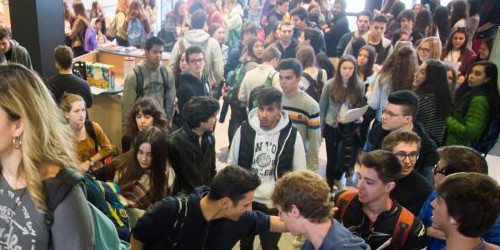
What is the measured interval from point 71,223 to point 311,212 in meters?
0.96

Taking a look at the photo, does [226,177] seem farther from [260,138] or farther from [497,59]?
[497,59]

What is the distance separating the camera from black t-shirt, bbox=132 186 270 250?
2033 mm

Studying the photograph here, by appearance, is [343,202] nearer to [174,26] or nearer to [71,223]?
[71,223]

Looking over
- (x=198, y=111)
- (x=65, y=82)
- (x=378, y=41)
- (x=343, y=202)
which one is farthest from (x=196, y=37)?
(x=343, y=202)

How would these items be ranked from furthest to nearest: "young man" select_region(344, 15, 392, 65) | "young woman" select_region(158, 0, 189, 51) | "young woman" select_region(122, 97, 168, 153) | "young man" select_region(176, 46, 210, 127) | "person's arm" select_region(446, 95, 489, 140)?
1. "young woman" select_region(158, 0, 189, 51)
2. "young man" select_region(344, 15, 392, 65)
3. "young man" select_region(176, 46, 210, 127)
4. "person's arm" select_region(446, 95, 489, 140)
5. "young woman" select_region(122, 97, 168, 153)

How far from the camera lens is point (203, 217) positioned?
82.5 inches

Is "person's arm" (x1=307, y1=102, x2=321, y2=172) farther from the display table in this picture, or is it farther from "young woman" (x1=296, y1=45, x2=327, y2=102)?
the display table

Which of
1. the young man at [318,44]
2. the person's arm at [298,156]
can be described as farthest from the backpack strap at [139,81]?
the young man at [318,44]

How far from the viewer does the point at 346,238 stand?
1.80 m

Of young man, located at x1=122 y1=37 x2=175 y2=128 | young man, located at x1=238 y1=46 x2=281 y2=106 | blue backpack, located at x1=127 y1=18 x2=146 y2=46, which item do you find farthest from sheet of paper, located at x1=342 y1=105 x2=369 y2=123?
blue backpack, located at x1=127 y1=18 x2=146 y2=46

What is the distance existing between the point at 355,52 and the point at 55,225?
5.03m

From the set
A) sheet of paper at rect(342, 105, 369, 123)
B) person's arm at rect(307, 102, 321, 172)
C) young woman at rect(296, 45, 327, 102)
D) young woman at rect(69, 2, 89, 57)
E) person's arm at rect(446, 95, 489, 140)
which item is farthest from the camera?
young woman at rect(69, 2, 89, 57)

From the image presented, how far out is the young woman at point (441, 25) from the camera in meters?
6.71

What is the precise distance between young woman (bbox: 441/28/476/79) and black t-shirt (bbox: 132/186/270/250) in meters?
4.41
